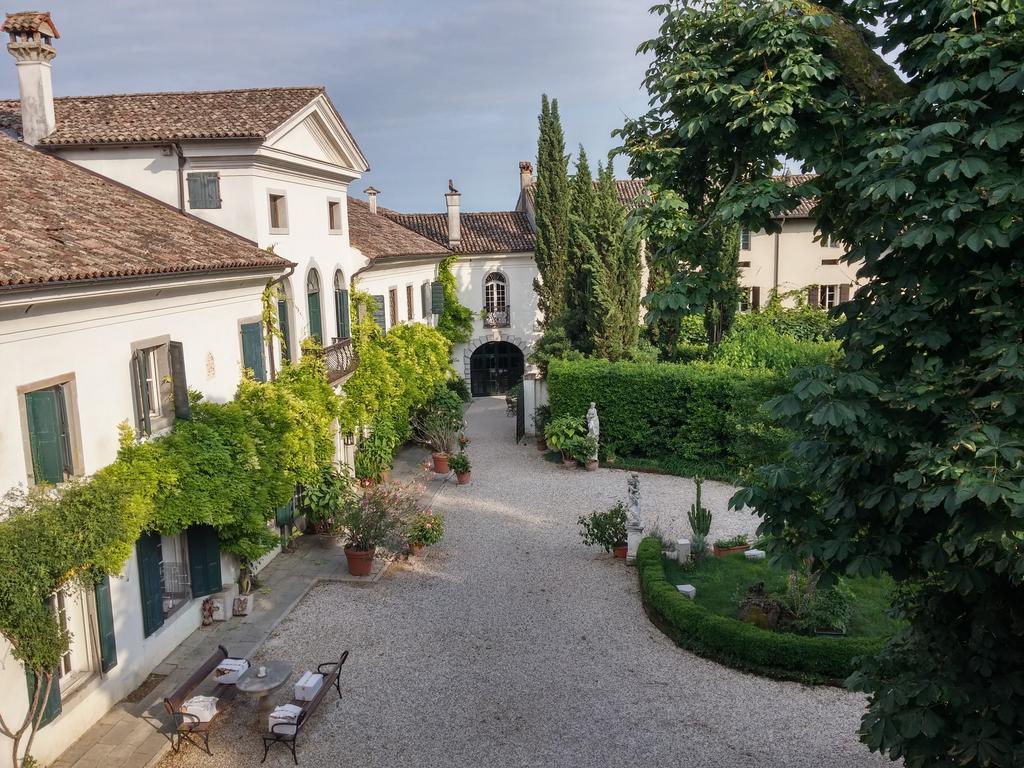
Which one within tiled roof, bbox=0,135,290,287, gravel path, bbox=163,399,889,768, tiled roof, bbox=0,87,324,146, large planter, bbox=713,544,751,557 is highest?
tiled roof, bbox=0,87,324,146

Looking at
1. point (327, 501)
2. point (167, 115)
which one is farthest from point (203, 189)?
point (327, 501)

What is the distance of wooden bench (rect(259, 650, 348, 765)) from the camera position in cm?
1072

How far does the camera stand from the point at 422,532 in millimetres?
17922

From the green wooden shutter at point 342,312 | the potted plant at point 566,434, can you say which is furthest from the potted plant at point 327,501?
the potted plant at point 566,434

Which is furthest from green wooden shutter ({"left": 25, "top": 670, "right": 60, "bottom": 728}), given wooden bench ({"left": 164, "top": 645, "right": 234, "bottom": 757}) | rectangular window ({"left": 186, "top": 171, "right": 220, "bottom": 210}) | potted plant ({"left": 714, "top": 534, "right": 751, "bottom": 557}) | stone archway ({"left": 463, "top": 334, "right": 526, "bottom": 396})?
stone archway ({"left": 463, "top": 334, "right": 526, "bottom": 396})

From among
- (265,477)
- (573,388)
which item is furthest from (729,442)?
(265,477)

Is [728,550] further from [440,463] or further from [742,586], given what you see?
[440,463]

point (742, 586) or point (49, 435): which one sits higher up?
point (49, 435)

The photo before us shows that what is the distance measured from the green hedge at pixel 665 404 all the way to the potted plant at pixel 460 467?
433cm

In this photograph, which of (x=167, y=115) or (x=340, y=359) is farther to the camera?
(x=340, y=359)

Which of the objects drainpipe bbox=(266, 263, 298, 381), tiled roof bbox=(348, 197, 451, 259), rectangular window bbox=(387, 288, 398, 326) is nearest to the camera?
drainpipe bbox=(266, 263, 298, 381)

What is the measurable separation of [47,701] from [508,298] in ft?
→ 98.9

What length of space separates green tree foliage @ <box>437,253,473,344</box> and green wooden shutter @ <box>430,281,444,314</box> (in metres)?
1.28

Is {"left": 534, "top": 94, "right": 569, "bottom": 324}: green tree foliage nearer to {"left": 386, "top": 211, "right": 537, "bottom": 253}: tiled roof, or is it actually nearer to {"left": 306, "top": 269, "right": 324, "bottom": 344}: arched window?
{"left": 386, "top": 211, "right": 537, "bottom": 253}: tiled roof
